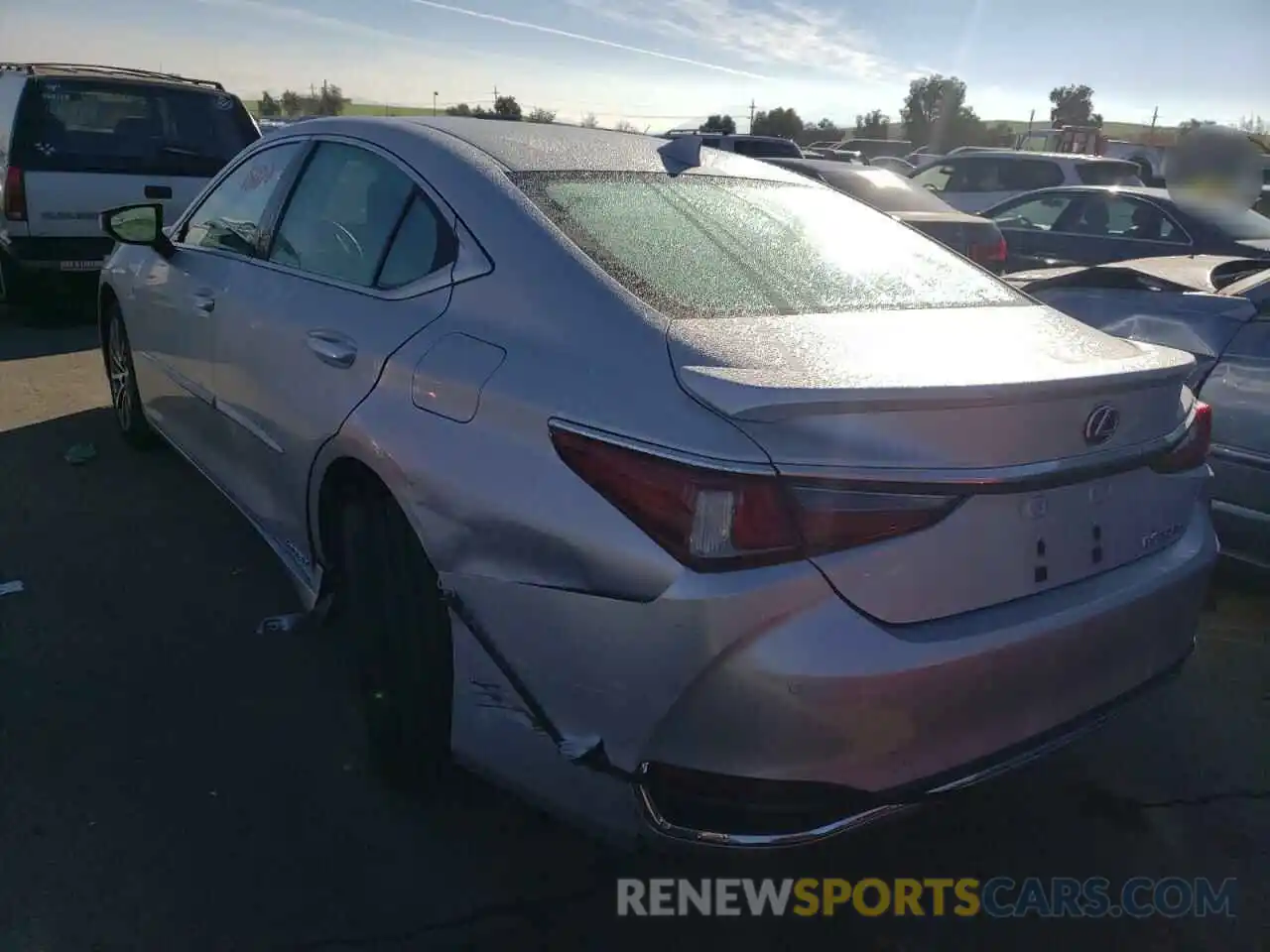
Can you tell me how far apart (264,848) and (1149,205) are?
8.49 meters

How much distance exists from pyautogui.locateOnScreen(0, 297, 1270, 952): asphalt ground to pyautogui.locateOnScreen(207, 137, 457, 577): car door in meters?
0.51

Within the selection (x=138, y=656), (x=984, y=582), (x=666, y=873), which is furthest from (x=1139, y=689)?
(x=138, y=656)

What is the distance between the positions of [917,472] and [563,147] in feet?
5.28

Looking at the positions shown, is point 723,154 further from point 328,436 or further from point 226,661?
point 226,661

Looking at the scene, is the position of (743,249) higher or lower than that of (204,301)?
higher

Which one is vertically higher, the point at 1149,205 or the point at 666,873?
the point at 1149,205

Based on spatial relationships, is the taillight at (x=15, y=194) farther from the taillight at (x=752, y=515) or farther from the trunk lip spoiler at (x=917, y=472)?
the taillight at (x=752, y=515)

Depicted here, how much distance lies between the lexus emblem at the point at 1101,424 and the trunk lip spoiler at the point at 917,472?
31 mm

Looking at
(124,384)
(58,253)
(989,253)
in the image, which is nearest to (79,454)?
(124,384)

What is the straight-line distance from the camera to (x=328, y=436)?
2.74 meters

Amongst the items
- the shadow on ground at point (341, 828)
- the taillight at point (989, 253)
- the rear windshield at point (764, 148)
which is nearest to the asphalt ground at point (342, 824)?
the shadow on ground at point (341, 828)

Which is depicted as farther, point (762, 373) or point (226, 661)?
point (226, 661)

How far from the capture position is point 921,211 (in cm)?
845

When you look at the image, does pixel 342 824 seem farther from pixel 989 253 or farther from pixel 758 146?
pixel 758 146
